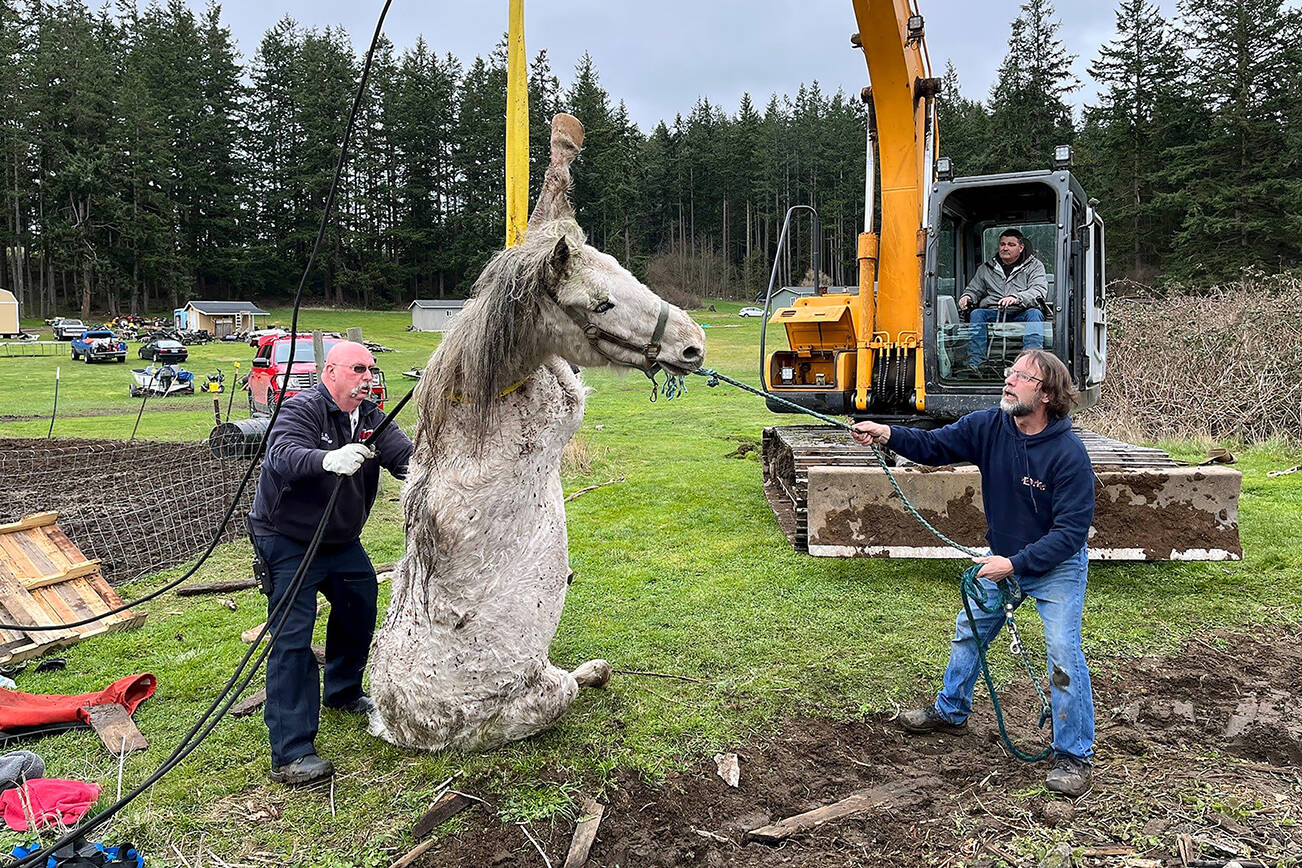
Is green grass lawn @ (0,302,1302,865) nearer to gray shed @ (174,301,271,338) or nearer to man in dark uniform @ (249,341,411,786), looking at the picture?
man in dark uniform @ (249,341,411,786)

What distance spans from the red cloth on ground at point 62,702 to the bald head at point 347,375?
6.26ft

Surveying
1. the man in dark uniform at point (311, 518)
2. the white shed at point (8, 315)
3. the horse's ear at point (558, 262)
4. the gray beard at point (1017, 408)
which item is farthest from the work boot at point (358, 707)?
the white shed at point (8, 315)

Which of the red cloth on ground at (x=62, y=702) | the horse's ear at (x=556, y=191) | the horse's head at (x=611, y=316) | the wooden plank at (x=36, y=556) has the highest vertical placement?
the horse's ear at (x=556, y=191)

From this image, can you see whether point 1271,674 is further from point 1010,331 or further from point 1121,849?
point 1010,331

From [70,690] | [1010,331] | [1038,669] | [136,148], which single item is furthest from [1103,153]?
[136,148]

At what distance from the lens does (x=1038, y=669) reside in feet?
13.6

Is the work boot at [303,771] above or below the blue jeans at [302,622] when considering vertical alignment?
below

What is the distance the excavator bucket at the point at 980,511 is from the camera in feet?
16.6

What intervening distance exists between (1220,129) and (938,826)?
119ft

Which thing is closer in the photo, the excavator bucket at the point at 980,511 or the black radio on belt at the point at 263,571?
the black radio on belt at the point at 263,571

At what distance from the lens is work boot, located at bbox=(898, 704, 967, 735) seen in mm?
3508

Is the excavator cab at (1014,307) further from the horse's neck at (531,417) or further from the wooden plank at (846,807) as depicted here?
the horse's neck at (531,417)

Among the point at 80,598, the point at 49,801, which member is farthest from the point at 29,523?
the point at 49,801

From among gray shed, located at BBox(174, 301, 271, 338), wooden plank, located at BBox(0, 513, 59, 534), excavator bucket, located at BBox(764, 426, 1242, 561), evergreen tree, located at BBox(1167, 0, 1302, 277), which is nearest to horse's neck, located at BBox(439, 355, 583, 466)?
excavator bucket, located at BBox(764, 426, 1242, 561)
